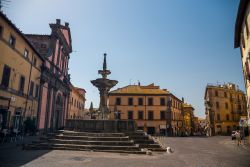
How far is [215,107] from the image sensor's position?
49.9 meters

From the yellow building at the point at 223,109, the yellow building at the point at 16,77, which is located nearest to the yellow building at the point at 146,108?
the yellow building at the point at 223,109

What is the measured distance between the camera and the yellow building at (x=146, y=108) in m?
44.5

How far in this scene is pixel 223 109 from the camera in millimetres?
50250

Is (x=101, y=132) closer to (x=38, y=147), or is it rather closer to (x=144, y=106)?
(x=38, y=147)

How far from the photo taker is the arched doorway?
1148 inches

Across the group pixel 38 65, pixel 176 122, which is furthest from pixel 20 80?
pixel 176 122

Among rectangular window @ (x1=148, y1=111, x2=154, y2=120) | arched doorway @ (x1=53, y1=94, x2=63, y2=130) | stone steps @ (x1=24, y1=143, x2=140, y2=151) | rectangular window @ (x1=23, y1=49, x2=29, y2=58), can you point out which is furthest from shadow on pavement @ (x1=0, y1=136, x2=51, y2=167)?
rectangular window @ (x1=148, y1=111, x2=154, y2=120)

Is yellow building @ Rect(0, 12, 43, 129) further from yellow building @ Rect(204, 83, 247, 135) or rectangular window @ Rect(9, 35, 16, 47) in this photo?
yellow building @ Rect(204, 83, 247, 135)

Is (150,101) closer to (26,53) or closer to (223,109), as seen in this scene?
(223,109)

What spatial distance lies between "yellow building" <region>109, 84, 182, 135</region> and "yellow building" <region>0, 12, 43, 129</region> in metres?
23.6

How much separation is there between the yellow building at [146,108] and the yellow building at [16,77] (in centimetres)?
2363

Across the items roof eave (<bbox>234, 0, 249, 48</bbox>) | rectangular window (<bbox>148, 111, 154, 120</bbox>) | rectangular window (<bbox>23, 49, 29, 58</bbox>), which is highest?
roof eave (<bbox>234, 0, 249, 48</bbox>)

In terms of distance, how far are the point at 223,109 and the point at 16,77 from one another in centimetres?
4757

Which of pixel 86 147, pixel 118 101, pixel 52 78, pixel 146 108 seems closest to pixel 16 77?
pixel 52 78
